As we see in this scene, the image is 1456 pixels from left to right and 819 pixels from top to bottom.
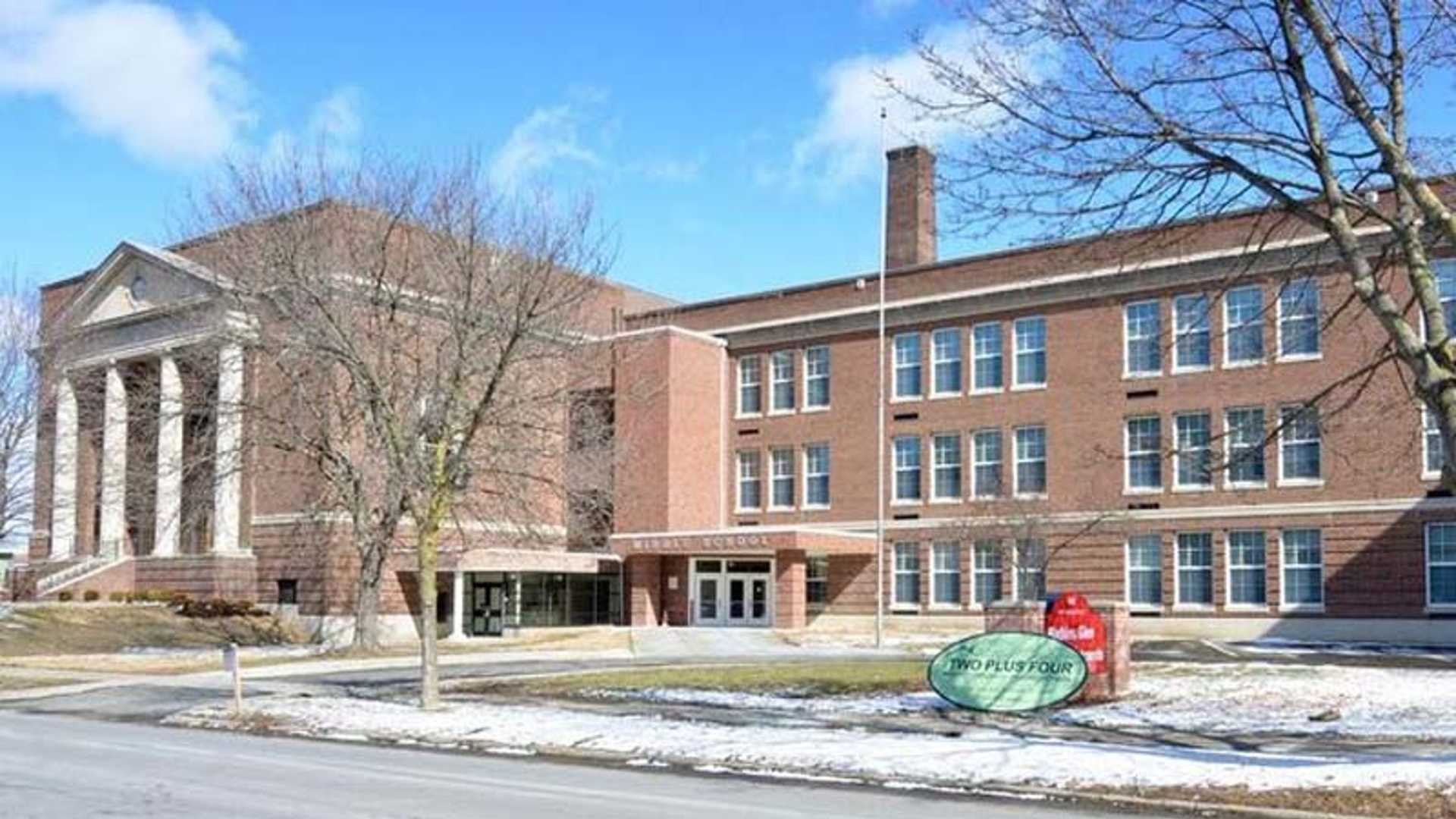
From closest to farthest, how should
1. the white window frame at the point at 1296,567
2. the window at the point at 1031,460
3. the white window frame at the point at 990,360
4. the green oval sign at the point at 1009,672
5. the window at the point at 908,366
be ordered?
the green oval sign at the point at 1009,672, the white window frame at the point at 1296,567, the window at the point at 1031,460, the white window frame at the point at 990,360, the window at the point at 908,366

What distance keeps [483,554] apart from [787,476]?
13066mm

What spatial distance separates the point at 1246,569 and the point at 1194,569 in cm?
165

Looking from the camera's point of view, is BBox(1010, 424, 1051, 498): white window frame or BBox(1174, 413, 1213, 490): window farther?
BBox(1010, 424, 1051, 498): white window frame

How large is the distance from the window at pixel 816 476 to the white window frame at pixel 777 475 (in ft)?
1.61

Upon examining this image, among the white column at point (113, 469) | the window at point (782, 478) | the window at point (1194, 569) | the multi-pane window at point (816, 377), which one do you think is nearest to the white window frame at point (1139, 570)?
the window at point (1194, 569)

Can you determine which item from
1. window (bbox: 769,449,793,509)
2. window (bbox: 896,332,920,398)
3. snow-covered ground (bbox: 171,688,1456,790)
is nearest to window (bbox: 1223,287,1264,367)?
window (bbox: 896,332,920,398)

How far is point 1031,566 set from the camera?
165 ft

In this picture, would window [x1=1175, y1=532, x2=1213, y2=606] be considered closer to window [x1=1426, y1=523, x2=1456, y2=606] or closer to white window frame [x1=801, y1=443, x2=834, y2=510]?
window [x1=1426, y1=523, x2=1456, y2=606]

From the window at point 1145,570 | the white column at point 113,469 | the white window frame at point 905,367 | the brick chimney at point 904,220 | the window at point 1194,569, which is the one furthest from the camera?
the brick chimney at point 904,220

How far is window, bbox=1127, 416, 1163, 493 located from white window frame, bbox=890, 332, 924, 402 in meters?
8.24

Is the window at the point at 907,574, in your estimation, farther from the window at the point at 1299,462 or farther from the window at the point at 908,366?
the window at the point at 1299,462

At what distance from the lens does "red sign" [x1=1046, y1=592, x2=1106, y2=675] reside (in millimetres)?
23062

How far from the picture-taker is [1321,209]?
29.6m

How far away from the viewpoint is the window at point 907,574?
55.9 metres
